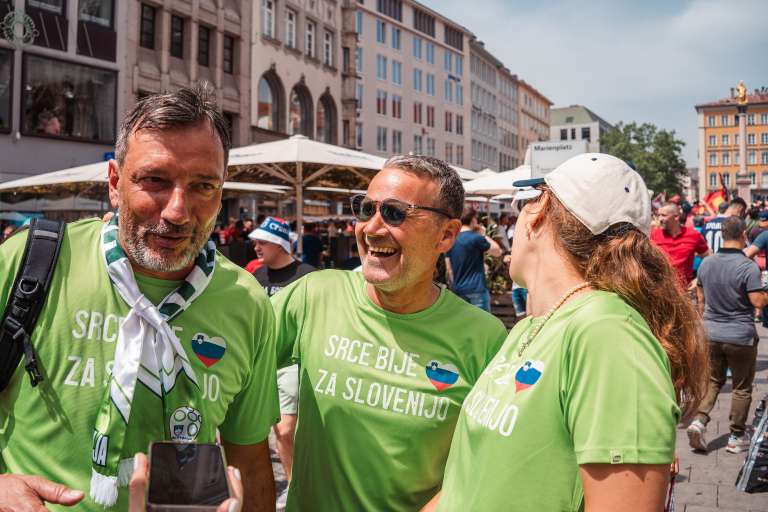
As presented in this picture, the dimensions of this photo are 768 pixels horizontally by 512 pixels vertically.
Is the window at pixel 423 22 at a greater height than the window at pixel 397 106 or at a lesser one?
greater

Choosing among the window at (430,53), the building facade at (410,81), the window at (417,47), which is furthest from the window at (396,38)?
the window at (430,53)

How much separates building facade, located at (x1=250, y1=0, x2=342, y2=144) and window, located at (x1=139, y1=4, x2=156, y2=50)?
5777 mm

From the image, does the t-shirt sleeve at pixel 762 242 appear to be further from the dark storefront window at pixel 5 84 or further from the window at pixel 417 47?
the window at pixel 417 47

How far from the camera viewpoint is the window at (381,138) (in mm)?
55000

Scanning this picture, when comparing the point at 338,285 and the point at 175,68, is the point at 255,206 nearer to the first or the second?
the point at 175,68

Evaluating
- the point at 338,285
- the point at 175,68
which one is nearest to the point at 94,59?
the point at 175,68

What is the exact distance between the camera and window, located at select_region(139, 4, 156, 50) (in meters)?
27.2

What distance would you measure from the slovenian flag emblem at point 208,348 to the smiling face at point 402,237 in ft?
2.25

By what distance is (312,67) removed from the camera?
37.9 m

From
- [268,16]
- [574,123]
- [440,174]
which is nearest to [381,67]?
[268,16]

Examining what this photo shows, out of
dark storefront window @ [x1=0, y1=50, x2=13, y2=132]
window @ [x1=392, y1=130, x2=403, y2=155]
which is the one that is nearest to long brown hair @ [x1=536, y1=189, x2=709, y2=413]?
dark storefront window @ [x1=0, y1=50, x2=13, y2=132]

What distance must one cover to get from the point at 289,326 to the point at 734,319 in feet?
18.5

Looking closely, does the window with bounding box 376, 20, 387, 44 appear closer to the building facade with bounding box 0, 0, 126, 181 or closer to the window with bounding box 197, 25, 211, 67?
the window with bounding box 197, 25, 211, 67

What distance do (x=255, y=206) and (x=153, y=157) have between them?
32.3 metres
